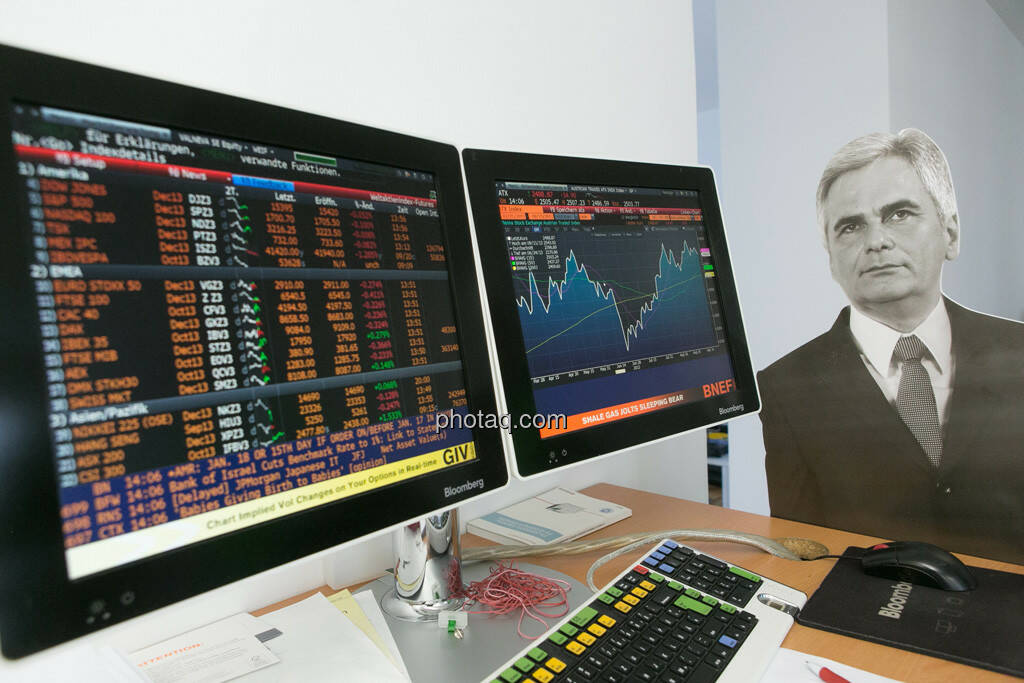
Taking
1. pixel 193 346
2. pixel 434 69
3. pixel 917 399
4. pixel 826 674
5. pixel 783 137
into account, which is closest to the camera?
pixel 193 346

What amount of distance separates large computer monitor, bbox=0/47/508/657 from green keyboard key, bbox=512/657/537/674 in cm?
16

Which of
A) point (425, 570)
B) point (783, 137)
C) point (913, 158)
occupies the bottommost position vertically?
point (425, 570)

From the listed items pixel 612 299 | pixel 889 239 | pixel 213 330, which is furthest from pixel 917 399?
pixel 213 330

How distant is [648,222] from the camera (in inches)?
36.1

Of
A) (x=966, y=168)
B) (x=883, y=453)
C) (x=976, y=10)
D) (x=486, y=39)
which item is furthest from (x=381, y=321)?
(x=976, y=10)

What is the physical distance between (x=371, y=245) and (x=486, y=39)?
0.65 meters

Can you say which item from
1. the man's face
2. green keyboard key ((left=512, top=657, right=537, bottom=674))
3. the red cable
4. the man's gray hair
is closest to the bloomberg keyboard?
green keyboard key ((left=512, top=657, right=537, bottom=674))

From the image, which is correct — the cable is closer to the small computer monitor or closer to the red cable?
the red cable

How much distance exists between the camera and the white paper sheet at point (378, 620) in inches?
24.2

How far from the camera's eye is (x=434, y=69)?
1.01 meters

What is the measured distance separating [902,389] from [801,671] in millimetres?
709

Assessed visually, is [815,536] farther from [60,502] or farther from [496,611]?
[60,502]

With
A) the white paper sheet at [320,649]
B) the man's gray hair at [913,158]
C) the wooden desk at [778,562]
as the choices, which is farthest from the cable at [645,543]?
the man's gray hair at [913,158]

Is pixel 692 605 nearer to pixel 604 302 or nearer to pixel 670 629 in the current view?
pixel 670 629
